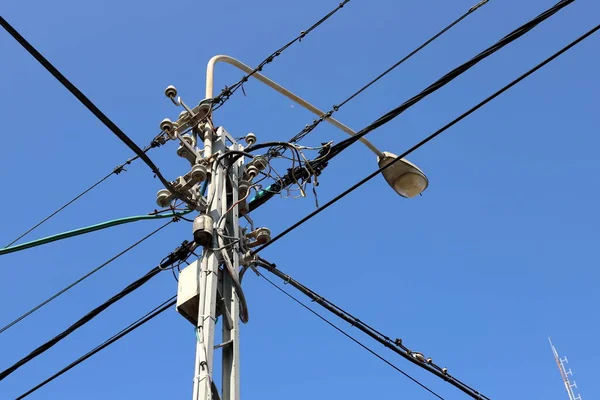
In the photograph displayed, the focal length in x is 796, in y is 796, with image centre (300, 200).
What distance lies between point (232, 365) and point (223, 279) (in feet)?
2.76

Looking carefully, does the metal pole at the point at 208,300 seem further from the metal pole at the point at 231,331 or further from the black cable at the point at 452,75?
the black cable at the point at 452,75

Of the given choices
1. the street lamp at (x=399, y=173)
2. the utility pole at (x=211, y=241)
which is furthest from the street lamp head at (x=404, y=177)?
the utility pole at (x=211, y=241)

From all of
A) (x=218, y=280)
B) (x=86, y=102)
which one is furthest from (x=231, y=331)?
(x=86, y=102)

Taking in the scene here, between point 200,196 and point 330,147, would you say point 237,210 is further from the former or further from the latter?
point 330,147

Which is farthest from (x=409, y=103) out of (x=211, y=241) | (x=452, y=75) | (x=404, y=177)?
(x=211, y=241)

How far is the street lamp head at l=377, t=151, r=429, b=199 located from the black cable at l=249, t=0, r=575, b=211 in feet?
1.78

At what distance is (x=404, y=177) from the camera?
7.98 m

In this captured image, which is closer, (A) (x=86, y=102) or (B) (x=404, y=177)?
(A) (x=86, y=102)

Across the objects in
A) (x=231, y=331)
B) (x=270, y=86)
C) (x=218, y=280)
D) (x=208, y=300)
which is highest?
(x=270, y=86)

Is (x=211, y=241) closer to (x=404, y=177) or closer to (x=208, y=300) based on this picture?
(x=208, y=300)

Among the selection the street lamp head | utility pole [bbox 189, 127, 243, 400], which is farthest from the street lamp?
utility pole [bbox 189, 127, 243, 400]

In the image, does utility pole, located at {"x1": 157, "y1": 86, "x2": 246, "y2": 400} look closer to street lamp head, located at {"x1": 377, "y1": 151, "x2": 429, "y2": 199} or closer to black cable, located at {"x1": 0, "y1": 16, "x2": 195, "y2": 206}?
black cable, located at {"x1": 0, "y1": 16, "x2": 195, "y2": 206}

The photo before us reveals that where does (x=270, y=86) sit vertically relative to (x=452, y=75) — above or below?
above

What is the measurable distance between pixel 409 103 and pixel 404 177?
48.7 inches
